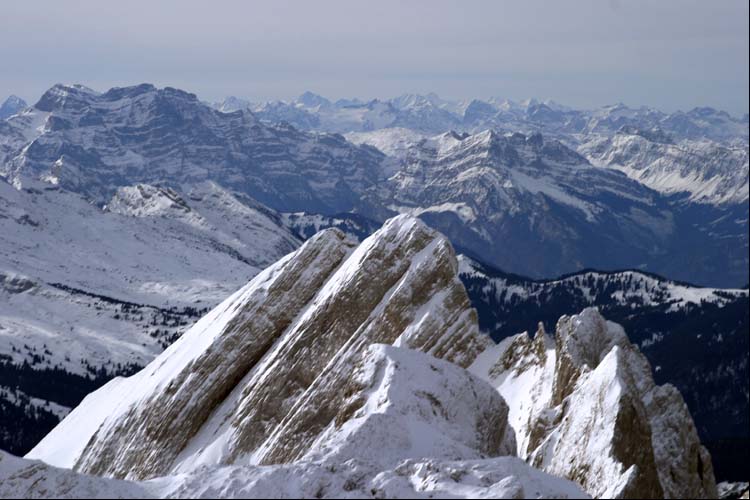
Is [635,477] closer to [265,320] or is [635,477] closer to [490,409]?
[490,409]

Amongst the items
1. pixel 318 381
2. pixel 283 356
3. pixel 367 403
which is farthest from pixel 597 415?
pixel 283 356

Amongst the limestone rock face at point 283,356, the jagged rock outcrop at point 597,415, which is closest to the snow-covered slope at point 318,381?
the limestone rock face at point 283,356

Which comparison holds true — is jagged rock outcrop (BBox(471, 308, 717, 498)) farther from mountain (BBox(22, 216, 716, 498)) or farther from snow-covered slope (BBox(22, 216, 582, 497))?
snow-covered slope (BBox(22, 216, 582, 497))

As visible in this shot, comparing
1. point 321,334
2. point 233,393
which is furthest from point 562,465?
point 233,393

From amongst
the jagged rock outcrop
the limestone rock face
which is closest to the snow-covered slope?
the limestone rock face

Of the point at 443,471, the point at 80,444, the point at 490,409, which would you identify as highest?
the point at 443,471

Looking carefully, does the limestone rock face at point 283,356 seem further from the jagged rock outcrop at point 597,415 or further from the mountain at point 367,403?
the jagged rock outcrop at point 597,415
